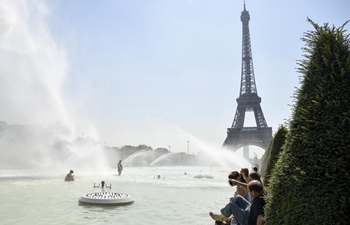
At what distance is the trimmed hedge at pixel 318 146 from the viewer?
4180mm

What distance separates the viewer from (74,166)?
75.8 meters

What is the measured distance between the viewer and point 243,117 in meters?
91.6

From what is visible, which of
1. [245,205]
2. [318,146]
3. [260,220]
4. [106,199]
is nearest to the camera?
[318,146]

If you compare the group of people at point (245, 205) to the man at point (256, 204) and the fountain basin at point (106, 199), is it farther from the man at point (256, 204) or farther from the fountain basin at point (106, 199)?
the fountain basin at point (106, 199)

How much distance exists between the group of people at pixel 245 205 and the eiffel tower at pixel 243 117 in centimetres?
7929

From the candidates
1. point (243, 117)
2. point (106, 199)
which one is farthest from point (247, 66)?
point (106, 199)

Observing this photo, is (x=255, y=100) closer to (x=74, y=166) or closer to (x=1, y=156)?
(x=74, y=166)

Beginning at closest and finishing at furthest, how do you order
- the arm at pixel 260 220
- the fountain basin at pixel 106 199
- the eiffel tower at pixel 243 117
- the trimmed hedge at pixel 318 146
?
the trimmed hedge at pixel 318 146 < the arm at pixel 260 220 < the fountain basin at pixel 106 199 < the eiffel tower at pixel 243 117

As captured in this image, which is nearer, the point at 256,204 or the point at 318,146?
the point at 318,146

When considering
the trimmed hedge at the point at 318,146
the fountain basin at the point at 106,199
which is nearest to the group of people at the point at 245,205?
the trimmed hedge at the point at 318,146

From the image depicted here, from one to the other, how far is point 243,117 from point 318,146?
290 feet

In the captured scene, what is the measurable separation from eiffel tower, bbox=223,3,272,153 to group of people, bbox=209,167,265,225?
7929 cm

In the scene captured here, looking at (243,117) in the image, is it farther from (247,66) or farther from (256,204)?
(256,204)

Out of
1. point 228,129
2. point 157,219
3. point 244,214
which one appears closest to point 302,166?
point 244,214
